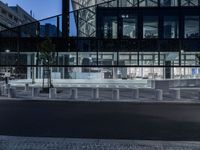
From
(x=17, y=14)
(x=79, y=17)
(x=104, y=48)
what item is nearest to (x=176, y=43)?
(x=104, y=48)

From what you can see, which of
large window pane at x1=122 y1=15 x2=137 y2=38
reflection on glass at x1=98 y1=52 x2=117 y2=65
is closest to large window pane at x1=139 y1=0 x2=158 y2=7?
large window pane at x1=122 y1=15 x2=137 y2=38

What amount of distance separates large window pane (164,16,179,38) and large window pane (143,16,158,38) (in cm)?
97

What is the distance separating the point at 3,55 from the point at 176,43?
17.2 metres

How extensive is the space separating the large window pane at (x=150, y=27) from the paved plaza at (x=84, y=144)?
25571 millimetres

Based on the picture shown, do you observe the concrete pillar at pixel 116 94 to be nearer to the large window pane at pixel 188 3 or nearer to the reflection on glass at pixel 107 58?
the reflection on glass at pixel 107 58

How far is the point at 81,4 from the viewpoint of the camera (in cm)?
4272

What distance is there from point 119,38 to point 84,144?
25691mm

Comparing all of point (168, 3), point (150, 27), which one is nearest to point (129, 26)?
point (150, 27)

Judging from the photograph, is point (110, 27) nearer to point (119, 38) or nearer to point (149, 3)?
point (119, 38)

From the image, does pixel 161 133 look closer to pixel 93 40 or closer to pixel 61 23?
pixel 93 40

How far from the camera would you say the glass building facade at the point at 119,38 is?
32.8 meters

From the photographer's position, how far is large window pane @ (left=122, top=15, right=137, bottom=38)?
33562 millimetres

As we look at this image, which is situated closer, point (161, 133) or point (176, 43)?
point (161, 133)

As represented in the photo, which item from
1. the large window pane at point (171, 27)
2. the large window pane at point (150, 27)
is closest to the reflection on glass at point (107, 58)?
the large window pane at point (150, 27)
